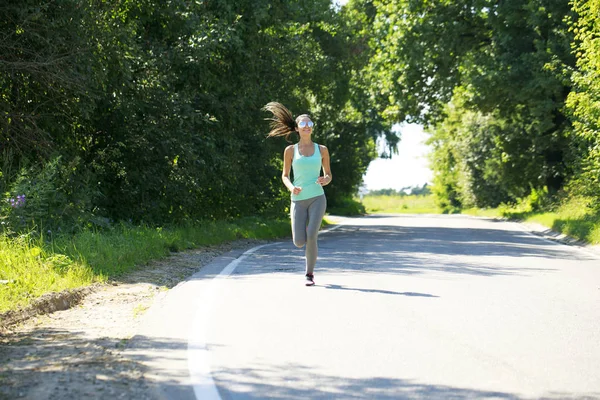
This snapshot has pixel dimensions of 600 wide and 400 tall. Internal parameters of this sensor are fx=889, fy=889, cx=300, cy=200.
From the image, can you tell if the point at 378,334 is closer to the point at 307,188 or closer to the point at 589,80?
the point at 307,188

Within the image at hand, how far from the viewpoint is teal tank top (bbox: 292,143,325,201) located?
10734 millimetres

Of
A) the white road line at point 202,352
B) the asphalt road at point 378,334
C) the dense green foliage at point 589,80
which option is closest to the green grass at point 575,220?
the dense green foliage at point 589,80

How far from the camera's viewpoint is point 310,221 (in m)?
10.9

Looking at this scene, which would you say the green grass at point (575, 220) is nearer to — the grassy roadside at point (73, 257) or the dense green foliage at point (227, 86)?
the dense green foliage at point (227, 86)

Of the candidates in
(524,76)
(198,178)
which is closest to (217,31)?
(198,178)

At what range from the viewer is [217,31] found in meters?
18.5

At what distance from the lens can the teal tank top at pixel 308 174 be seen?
10.7 m

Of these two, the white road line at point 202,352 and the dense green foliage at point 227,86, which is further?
the dense green foliage at point 227,86

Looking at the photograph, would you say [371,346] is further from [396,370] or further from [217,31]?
[217,31]

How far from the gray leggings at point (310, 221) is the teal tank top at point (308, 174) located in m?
0.08

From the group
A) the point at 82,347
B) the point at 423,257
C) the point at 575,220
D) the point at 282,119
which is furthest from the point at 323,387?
the point at 575,220

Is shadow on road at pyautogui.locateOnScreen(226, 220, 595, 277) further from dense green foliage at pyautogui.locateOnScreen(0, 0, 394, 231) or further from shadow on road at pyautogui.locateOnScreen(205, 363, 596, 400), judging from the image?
shadow on road at pyautogui.locateOnScreen(205, 363, 596, 400)

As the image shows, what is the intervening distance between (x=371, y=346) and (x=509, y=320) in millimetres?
1855

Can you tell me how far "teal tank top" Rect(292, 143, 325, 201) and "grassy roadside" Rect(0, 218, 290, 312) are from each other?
8.66 ft
